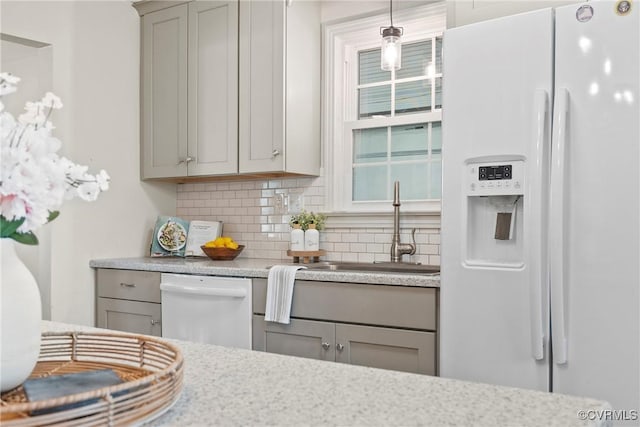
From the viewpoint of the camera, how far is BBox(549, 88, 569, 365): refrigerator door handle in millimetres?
1963

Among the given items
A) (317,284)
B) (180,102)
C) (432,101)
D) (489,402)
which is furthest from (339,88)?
(489,402)

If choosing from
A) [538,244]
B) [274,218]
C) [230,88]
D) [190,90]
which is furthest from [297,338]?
[190,90]

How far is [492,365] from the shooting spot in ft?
7.01

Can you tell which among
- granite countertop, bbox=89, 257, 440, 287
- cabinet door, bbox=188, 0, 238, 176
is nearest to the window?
cabinet door, bbox=188, 0, 238, 176

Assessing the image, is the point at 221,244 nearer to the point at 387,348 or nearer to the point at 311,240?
the point at 311,240

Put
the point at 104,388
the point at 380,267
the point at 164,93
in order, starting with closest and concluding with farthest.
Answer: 1. the point at 104,388
2. the point at 380,267
3. the point at 164,93

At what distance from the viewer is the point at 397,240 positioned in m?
3.17

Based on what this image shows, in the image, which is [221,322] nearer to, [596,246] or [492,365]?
[492,365]

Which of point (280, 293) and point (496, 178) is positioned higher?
point (496, 178)

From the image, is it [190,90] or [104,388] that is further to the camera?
[190,90]

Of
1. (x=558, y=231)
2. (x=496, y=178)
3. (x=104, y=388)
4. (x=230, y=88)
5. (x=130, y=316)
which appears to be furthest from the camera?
(x=230, y=88)

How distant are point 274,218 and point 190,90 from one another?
0.95 metres

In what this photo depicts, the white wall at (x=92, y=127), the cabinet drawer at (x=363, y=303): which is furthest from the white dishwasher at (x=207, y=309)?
the white wall at (x=92, y=127)

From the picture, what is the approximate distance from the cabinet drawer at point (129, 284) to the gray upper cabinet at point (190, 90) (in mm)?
701
